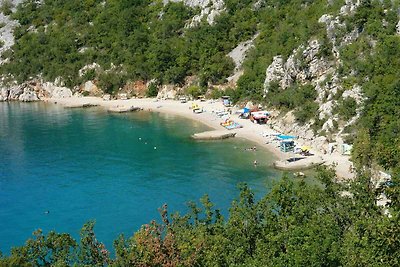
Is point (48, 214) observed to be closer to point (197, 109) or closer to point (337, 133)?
point (337, 133)

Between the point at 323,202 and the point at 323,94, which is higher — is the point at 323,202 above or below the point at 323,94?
below

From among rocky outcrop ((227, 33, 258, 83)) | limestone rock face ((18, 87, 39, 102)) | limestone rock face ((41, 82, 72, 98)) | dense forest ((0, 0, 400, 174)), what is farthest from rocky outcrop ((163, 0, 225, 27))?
limestone rock face ((18, 87, 39, 102))

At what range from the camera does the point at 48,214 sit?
4997 centimetres

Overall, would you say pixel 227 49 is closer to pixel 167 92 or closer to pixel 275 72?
pixel 167 92

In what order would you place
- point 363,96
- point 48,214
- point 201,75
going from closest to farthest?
point 48,214 < point 363,96 < point 201,75

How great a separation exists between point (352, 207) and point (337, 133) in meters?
34.8

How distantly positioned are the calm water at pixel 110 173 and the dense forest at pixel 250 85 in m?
6.86

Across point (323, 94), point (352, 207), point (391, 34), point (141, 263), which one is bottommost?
point (141, 263)

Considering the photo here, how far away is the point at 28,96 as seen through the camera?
117750mm

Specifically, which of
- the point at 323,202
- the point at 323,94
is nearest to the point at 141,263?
the point at 323,202

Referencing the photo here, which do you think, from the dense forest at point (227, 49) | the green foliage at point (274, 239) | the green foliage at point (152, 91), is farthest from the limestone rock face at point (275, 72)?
the green foliage at point (274, 239)

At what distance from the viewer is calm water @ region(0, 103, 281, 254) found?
A: 160ft

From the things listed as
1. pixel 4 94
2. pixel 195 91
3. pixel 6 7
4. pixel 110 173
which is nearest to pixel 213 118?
pixel 195 91

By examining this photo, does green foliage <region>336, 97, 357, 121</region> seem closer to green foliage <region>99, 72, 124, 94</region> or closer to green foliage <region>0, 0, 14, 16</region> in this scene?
green foliage <region>99, 72, 124, 94</region>
